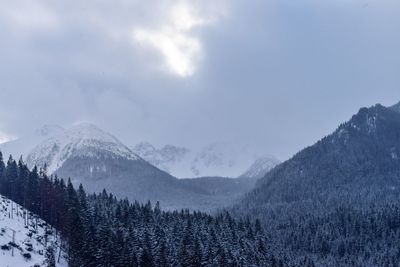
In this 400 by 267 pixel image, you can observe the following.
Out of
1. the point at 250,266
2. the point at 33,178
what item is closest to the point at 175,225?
the point at 250,266

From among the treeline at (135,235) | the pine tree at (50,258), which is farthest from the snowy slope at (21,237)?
the treeline at (135,235)

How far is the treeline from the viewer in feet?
445

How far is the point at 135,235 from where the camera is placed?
475 ft

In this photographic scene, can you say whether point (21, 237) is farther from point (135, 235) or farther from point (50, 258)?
point (135, 235)

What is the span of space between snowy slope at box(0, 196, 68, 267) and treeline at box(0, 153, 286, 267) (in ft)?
16.0

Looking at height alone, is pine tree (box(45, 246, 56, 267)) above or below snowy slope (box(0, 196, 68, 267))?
below

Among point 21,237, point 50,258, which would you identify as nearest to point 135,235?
point 50,258

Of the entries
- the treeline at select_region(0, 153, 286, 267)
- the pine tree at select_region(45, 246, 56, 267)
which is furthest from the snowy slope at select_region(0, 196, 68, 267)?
the treeline at select_region(0, 153, 286, 267)

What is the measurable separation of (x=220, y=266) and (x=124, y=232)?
26590 millimetres

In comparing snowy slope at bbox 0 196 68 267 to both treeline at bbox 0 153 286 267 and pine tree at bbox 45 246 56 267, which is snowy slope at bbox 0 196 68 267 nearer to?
pine tree at bbox 45 246 56 267

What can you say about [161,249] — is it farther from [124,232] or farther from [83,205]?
[83,205]

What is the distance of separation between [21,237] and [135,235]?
37004 millimetres

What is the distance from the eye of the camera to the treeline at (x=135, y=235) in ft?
445

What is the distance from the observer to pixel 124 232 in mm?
149500
